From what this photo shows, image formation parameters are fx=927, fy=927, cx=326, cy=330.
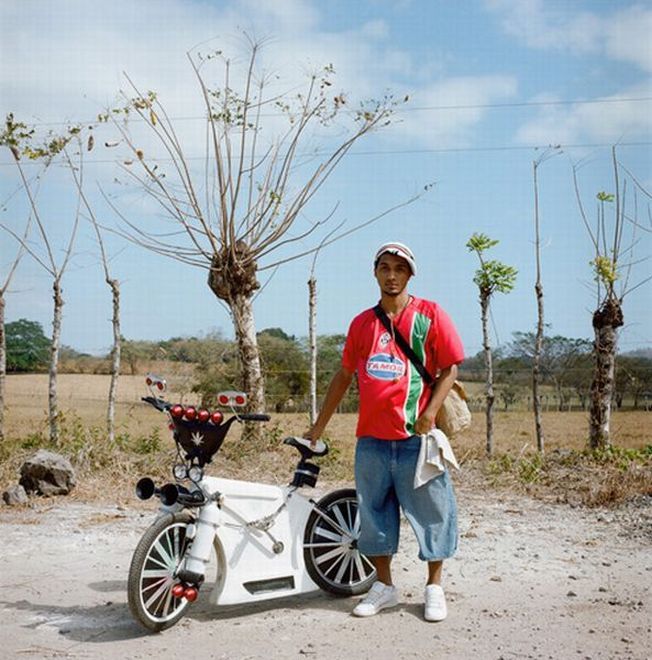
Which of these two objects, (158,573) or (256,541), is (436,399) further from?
(158,573)

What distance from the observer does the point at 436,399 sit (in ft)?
15.4

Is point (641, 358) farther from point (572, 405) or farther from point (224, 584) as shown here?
point (224, 584)

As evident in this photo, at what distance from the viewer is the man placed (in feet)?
15.5

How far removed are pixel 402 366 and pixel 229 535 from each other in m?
1.23

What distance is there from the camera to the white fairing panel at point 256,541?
471 cm

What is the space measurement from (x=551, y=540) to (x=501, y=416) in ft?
45.6

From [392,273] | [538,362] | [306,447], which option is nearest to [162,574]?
[306,447]

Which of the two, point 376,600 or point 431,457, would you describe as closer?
point 431,457

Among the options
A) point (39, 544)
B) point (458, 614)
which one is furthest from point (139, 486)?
point (39, 544)

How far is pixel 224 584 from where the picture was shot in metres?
4.71

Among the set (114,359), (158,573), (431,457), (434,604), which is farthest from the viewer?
(114,359)

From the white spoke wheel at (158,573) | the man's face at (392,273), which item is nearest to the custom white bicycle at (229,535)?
the white spoke wheel at (158,573)

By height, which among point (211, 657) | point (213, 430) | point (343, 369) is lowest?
point (211, 657)

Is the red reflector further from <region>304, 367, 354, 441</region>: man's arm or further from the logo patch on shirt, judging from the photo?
the logo patch on shirt
